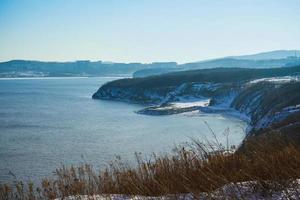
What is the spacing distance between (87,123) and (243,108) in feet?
113

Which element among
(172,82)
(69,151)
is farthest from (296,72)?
(69,151)

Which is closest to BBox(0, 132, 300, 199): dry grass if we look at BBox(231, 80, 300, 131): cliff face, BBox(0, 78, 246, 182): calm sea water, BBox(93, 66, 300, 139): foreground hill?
BBox(0, 78, 246, 182): calm sea water

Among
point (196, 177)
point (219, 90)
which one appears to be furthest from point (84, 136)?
point (219, 90)

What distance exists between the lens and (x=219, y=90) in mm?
121375

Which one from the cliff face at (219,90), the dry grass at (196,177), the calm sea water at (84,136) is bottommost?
the calm sea water at (84,136)

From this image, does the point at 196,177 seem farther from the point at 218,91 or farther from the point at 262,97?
the point at 218,91

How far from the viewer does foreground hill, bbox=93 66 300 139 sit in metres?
81.2

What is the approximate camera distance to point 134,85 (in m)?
155

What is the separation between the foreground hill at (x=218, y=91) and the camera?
81188mm

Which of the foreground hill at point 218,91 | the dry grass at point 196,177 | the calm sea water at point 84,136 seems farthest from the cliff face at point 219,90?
the dry grass at point 196,177

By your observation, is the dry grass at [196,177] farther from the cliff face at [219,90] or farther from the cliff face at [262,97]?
the cliff face at [262,97]

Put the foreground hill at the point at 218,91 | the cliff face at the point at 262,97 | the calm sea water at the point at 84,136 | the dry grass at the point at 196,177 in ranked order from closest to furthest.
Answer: the dry grass at the point at 196,177, the calm sea water at the point at 84,136, the cliff face at the point at 262,97, the foreground hill at the point at 218,91

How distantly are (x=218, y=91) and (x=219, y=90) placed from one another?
1.38 m

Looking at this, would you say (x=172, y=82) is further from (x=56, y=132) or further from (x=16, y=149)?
(x=16, y=149)
